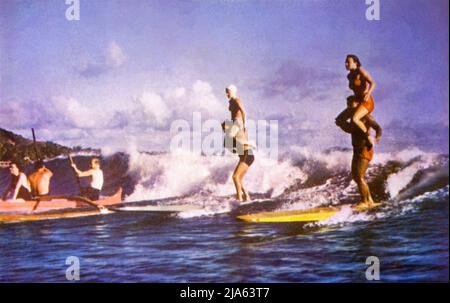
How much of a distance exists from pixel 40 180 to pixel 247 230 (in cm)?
185

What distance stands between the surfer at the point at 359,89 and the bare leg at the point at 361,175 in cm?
15

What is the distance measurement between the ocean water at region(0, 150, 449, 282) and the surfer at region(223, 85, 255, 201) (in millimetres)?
71

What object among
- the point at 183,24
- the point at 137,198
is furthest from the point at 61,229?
the point at 183,24

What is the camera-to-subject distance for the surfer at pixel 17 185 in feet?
16.7

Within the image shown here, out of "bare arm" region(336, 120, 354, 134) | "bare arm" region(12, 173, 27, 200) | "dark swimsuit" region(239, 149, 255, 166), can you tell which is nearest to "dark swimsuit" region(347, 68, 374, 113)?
"bare arm" region(336, 120, 354, 134)

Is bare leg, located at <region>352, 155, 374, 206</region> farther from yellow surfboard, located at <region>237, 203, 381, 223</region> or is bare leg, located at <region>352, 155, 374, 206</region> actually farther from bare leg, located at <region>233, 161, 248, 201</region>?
bare leg, located at <region>233, 161, 248, 201</region>

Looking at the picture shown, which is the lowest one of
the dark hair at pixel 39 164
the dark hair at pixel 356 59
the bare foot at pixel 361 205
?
the bare foot at pixel 361 205

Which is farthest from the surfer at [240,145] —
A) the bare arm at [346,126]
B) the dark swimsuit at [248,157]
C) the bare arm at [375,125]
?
the bare arm at [375,125]

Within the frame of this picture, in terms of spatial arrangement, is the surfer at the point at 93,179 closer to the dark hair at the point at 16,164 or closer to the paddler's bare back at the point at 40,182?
the paddler's bare back at the point at 40,182

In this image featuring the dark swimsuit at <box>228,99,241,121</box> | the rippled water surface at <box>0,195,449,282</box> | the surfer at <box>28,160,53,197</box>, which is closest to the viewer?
the rippled water surface at <box>0,195,449,282</box>

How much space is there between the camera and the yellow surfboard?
16.3ft

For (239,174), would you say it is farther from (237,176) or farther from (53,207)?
(53,207)
